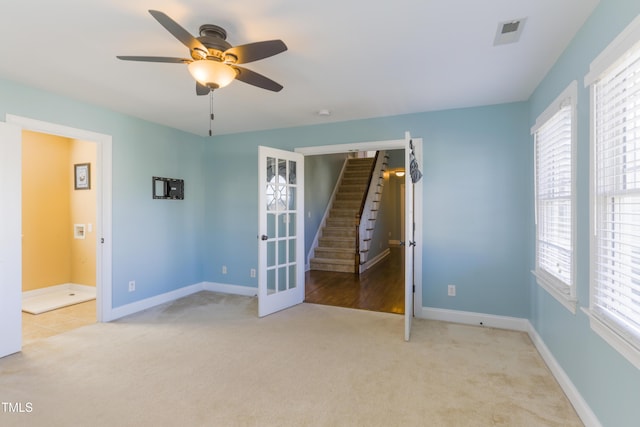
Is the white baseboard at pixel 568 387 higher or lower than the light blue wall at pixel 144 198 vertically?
lower

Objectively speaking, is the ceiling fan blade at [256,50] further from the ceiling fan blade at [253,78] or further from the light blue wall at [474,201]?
the light blue wall at [474,201]

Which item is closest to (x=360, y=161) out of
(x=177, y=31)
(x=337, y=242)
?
(x=337, y=242)

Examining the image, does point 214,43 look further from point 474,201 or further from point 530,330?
point 530,330

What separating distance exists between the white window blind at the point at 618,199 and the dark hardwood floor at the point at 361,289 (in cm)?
245

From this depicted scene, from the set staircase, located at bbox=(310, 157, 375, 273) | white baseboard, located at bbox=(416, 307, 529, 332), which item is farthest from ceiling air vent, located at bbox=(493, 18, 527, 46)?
staircase, located at bbox=(310, 157, 375, 273)

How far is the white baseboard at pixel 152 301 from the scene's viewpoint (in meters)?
3.76

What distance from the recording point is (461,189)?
364cm

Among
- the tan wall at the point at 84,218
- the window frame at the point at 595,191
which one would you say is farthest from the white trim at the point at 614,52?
the tan wall at the point at 84,218

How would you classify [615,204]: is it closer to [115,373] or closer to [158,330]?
[115,373]

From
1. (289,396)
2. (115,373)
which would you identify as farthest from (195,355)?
(289,396)

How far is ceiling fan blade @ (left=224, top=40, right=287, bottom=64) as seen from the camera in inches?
69.8

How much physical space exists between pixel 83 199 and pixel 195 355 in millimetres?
3493

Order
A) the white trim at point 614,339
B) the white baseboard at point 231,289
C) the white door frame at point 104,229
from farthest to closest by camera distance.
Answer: the white baseboard at point 231,289, the white door frame at point 104,229, the white trim at point 614,339

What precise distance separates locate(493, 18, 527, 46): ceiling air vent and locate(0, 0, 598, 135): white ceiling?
42 mm
